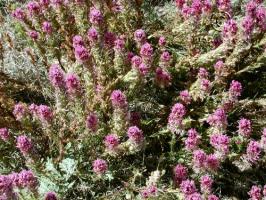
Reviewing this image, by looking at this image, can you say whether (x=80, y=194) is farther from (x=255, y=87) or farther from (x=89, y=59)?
(x=255, y=87)

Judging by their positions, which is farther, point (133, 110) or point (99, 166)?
point (133, 110)

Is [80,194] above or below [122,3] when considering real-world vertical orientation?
below

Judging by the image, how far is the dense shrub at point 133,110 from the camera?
3.21 m

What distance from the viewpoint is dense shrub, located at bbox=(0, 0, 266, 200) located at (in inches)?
126

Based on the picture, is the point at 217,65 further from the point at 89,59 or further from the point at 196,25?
the point at 89,59

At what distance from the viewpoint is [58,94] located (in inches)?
127

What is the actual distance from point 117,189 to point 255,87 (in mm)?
1413

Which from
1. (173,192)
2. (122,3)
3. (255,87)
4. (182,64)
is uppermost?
(122,3)

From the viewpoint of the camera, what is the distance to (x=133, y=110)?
392 cm

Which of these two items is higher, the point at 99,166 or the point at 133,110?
the point at 133,110

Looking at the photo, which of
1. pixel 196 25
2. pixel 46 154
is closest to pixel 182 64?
pixel 196 25

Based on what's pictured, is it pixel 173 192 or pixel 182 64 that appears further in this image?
pixel 182 64

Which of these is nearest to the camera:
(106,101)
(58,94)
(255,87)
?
(58,94)

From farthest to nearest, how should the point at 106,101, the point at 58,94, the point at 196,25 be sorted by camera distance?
the point at 196,25 → the point at 106,101 → the point at 58,94
